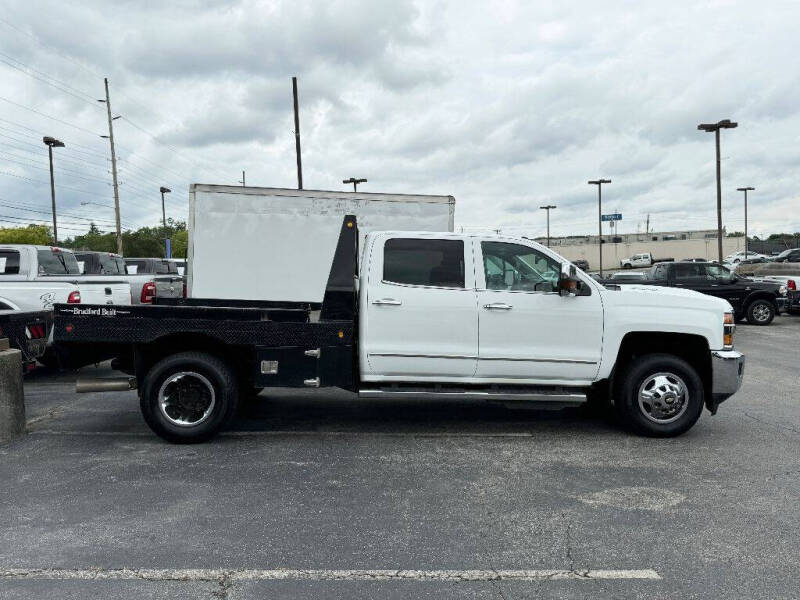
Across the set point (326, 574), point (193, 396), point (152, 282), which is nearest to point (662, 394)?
point (326, 574)

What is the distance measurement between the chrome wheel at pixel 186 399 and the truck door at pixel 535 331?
8.30 ft

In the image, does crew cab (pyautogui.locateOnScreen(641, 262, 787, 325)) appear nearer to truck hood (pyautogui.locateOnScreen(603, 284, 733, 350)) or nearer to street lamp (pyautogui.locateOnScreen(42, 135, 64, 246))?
truck hood (pyautogui.locateOnScreen(603, 284, 733, 350))

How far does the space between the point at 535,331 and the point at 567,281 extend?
554 mm

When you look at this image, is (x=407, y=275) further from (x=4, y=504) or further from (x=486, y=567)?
(x=4, y=504)

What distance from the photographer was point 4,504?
441 cm

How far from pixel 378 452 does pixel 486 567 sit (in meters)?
2.27

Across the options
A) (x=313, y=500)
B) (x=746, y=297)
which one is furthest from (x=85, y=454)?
(x=746, y=297)

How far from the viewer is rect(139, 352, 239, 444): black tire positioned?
19.0 ft

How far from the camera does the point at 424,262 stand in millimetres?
6109

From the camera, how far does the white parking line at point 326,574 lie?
11.0ft

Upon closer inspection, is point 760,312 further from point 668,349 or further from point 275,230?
point 275,230

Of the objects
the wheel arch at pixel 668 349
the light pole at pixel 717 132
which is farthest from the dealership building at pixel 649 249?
the wheel arch at pixel 668 349

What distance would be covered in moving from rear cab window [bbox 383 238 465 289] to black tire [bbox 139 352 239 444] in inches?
70.1

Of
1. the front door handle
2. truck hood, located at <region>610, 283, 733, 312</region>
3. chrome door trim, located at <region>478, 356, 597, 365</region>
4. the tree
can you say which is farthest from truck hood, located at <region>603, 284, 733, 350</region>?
the tree
